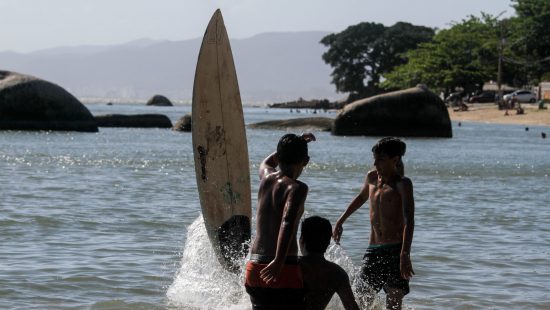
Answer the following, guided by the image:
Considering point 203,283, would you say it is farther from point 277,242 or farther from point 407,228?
point 277,242

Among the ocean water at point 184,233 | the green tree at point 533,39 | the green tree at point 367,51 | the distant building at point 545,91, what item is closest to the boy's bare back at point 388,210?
the ocean water at point 184,233

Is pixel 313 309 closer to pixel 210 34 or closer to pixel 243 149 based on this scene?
pixel 243 149

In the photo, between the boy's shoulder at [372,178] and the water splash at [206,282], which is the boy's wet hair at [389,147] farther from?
the water splash at [206,282]

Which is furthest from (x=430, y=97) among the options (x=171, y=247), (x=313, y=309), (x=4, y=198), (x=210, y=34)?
(x=313, y=309)

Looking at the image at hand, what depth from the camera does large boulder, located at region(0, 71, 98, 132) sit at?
35.9 m

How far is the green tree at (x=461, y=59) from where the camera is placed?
262ft

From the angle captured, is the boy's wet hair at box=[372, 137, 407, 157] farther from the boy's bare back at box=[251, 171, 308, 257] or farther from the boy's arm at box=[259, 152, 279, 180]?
the boy's bare back at box=[251, 171, 308, 257]

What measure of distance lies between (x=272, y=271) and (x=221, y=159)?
3021mm

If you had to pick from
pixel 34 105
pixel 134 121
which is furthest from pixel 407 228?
pixel 134 121

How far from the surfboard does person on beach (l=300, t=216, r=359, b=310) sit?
2.42 m

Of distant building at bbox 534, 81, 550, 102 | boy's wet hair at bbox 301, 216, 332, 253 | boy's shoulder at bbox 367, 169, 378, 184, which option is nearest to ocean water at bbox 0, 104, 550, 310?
boy's shoulder at bbox 367, 169, 378, 184

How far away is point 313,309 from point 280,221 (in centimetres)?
63

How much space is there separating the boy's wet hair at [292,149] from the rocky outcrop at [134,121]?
43607 mm

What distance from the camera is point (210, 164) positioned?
8.66 m
